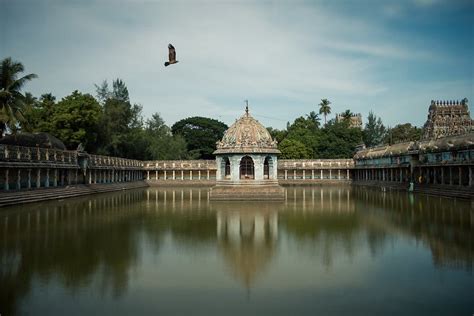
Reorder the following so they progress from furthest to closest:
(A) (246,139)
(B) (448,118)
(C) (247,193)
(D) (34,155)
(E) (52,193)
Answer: (B) (448,118) → (A) (246,139) → (E) (52,193) → (D) (34,155) → (C) (247,193)

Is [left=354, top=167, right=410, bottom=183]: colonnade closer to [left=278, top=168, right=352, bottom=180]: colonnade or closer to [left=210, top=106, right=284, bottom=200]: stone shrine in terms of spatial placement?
[left=278, top=168, right=352, bottom=180]: colonnade

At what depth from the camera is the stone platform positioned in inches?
1151

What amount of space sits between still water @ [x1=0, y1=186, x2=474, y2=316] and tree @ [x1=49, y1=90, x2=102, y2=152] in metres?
28.0

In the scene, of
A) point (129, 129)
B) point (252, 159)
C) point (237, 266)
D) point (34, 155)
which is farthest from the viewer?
point (129, 129)

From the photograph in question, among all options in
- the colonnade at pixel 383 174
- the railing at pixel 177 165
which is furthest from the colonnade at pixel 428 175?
the railing at pixel 177 165

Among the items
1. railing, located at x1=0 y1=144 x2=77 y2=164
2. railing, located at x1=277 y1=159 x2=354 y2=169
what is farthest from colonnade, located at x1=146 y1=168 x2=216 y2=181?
railing, located at x1=0 y1=144 x2=77 y2=164

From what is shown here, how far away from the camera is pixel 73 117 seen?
44.8m

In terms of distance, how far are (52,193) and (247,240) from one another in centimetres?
2245

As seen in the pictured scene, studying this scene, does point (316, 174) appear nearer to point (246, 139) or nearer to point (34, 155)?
point (246, 139)

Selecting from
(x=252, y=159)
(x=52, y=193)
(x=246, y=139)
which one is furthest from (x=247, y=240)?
(x=52, y=193)

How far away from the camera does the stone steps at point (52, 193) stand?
2521 centimetres

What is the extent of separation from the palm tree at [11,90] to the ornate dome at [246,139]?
17.3 m

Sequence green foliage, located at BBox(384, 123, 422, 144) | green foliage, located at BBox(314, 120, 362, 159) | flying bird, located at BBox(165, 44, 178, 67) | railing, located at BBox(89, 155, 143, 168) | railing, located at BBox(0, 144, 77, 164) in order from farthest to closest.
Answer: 1. green foliage, located at BBox(384, 123, 422, 144)
2. green foliage, located at BBox(314, 120, 362, 159)
3. railing, located at BBox(89, 155, 143, 168)
4. railing, located at BBox(0, 144, 77, 164)
5. flying bird, located at BBox(165, 44, 178, 67)

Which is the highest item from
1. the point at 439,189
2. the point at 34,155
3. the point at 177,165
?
the point at 34,155
